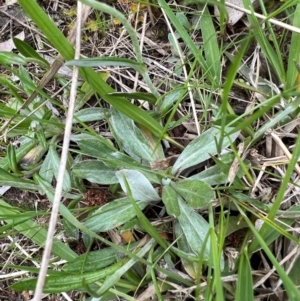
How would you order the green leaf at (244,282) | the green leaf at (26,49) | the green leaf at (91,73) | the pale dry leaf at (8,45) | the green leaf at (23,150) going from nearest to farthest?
the green leaf at (91,73) → the green leaf at (244,282) → the green leaf at (26,49) → the green leaf at (23,150) → the pale dry leaf at (8,45)

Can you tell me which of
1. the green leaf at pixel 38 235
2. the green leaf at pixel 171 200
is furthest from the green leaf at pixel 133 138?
the green leaf at pixel 38 235

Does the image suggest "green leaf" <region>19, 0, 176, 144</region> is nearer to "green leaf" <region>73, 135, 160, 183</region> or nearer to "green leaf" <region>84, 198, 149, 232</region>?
"green leaf" <region>73, 135, 160, 183</region>

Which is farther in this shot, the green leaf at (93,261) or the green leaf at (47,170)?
the green leaf at (47,170)

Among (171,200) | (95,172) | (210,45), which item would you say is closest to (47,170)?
(95,172)

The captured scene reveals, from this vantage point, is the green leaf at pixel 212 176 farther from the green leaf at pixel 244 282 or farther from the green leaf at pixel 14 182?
the green leaf at pixel 14 182

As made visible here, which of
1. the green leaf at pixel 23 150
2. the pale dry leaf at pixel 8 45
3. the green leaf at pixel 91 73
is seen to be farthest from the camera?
the pale dry leaf at pixel 8 45

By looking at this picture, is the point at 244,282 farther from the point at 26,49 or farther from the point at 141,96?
the point at 26,49

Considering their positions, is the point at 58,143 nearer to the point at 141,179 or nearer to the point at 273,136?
the point at 141,179

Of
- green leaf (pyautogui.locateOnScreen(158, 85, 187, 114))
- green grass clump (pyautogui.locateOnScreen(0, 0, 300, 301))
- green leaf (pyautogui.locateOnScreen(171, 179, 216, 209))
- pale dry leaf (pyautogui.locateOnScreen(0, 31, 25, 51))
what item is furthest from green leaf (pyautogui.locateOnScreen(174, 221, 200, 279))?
pale dry leaf (pyautogui.locateOnScreen(0, 31, 25, 51))
